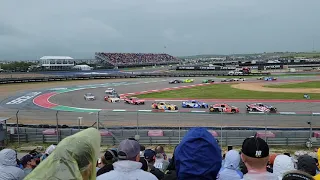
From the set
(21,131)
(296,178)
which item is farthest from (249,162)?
(21,131)

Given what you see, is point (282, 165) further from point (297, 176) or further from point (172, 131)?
point (172, 131)

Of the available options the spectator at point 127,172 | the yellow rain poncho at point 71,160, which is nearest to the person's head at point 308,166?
the spectator at point 127,172

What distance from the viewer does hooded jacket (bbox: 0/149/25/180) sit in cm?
483

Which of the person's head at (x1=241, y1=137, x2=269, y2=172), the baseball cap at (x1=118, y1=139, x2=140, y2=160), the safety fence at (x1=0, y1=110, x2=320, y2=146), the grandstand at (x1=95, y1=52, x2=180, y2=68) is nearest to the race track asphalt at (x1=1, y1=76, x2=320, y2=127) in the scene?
the safety fence at (x1=0, y1=110, x2=320, y2=146)

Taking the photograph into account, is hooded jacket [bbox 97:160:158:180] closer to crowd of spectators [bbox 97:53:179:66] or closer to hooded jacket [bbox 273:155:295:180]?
hooded jacket [bbox 273:155:295:180]

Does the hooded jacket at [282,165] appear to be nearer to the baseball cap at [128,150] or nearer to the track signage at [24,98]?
the baseball cap at [128,150]

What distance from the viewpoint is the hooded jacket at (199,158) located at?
2.77 metres

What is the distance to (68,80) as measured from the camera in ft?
225

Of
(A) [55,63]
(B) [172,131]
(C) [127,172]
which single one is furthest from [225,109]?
(A) [55,63]

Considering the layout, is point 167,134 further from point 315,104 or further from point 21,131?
point 315,104

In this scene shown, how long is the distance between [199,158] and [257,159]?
0.75 meters

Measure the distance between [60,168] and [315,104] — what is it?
35.6 meters

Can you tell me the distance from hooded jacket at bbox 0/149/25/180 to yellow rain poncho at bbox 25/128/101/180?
2.99 metres

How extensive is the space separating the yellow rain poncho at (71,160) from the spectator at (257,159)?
1.58m
